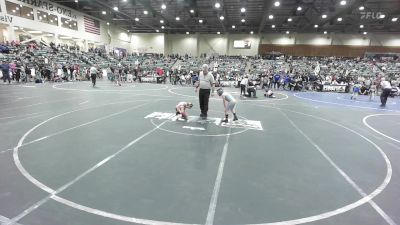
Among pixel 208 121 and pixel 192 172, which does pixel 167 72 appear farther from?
pixel 192 172

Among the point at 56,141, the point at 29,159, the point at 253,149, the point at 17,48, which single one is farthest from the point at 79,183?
the point at 17,48

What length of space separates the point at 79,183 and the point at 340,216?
368 cm

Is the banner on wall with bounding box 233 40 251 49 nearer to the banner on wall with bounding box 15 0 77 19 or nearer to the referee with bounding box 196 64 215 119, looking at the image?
the banner on wall with bounding box 15 0 77 19

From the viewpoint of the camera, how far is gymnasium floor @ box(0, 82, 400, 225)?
10.4 feet

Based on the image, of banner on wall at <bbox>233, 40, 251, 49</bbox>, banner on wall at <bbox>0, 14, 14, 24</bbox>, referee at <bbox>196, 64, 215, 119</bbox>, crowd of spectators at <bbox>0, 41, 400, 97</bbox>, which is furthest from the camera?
banner on wall at <bbox>233, 40, 251, 49</bbox>

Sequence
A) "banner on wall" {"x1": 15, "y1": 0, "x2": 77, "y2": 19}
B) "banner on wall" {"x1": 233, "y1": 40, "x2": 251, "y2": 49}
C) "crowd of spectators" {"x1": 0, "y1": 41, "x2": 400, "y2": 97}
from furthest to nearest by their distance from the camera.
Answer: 1. "banner on wall" {"x1": 233, "y1": 40, "x2": 251, "y2": 49}
2. "banner on wall" {"x1": 15, "y1": 0, "x2": 77, "y2": 19}
3. "crowd of spectators" {"x1": 0, "y1": 41, "x2": 400, "y2": 97}

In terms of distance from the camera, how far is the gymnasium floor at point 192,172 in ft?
10.4

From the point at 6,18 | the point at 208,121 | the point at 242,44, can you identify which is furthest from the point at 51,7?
the point at 208,121

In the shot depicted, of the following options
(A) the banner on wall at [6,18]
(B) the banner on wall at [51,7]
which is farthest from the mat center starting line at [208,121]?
(B) the banner on wall at [51,7]

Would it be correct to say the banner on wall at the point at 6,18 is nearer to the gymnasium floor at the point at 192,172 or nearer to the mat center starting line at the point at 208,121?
the gymnasium floor at the point at 192,172

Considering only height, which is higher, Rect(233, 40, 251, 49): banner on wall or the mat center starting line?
Rect(233, 40, 251, 49): banner on wall

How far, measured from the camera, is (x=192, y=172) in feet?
14.3

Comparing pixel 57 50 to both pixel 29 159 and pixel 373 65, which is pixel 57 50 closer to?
pixel 29 159

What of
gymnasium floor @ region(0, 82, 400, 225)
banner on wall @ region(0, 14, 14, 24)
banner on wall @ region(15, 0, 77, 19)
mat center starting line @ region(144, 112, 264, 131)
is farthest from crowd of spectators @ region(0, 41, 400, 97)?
gymnasium floor @ region(0, 82, 400, 225)
